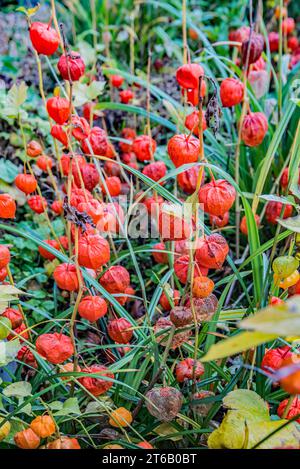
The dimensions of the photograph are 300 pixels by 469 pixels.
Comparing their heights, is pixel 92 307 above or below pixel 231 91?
below

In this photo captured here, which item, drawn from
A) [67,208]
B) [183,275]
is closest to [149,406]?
[183,275]

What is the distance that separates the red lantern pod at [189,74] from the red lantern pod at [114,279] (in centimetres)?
46

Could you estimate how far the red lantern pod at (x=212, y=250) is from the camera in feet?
3.97

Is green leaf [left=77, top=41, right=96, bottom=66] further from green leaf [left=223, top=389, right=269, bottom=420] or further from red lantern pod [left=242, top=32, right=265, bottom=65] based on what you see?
green leaf [left=223, top=389, right=269, bottom=420]

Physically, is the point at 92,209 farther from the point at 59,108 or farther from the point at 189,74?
the point at 189,74

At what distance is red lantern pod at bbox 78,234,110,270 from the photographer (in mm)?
1242

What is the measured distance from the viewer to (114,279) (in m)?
1.40

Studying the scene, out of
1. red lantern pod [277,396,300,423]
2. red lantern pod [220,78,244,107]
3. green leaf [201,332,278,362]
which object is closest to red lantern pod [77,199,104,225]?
red lantern pod [220,78,244,107]

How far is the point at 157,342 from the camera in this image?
131cm

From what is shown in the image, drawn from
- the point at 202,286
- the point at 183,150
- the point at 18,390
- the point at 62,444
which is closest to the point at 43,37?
the point at 183,150

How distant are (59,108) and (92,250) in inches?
14.3
